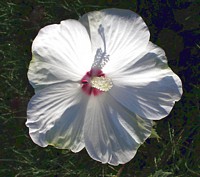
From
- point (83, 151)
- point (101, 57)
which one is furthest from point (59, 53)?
point (83, 151)

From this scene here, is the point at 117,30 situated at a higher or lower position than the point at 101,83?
higher

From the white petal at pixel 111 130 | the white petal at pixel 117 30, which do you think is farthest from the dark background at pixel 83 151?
the white petal at pixel 117 30

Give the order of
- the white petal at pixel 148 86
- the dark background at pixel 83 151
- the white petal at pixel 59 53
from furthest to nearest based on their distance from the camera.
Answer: the dark background at pixel 83 151 → the white petal at pixel 148 86 → the white petal at pixel 59 53

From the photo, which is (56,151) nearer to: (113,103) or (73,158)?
(73,158)

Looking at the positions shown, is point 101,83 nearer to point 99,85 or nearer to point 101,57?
point 99,85

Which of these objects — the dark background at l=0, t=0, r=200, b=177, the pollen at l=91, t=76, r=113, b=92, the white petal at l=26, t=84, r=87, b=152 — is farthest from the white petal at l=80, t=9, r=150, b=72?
the dark background at l=0, t=0, r=200, b=177

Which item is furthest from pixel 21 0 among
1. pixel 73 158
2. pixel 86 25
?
pixel 73 158

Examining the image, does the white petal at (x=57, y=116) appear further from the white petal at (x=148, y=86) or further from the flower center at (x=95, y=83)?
the white petal at (x=148, y=86)

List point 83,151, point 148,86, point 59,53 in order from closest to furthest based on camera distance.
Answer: point 59,53 < point 148,86 < point 83,151

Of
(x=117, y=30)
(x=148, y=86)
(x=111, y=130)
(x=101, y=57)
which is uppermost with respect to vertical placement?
(x=117, y=30)
